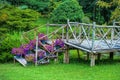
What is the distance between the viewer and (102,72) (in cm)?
1257

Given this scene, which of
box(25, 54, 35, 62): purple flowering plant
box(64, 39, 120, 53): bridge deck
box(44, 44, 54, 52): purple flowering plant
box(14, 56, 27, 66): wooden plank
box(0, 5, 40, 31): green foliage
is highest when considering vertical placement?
box(0, 5, 40, 31): green foliage

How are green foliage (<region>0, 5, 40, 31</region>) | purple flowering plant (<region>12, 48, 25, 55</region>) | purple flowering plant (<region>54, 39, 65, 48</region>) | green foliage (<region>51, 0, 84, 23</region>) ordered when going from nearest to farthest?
purple flowering plant (<region>12, 48, 25, 55</region>), purple flowering plant (<region>54, 39, 65, 48</region>), green foliage (<region>0, 5, 40, 31</region>), green foliage (<region>51, 0, 84, 23</region>)

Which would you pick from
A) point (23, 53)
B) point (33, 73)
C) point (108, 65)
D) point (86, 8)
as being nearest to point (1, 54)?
point (23, 53)

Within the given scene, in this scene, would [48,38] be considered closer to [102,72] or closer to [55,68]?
[55,68]

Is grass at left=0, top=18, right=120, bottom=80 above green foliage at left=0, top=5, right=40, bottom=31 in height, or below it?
below

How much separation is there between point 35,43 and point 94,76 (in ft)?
12.4

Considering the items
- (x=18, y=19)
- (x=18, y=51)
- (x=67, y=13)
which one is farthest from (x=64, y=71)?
(x=67, y=13)

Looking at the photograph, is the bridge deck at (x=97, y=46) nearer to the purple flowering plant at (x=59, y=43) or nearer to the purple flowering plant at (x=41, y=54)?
the purple flowering plant at (x=59, y=43)

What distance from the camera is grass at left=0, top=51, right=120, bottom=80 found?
11.9 meters

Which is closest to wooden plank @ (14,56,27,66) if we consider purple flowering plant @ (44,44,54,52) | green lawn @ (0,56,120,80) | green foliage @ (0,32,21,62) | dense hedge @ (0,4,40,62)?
green lawn @ (0,56,120,80)

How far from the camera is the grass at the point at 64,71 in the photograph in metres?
11.9

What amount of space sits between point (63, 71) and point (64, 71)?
0.04 m

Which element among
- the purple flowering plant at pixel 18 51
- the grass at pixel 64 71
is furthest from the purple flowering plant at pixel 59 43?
the purple flowering plant at pixel 18 51

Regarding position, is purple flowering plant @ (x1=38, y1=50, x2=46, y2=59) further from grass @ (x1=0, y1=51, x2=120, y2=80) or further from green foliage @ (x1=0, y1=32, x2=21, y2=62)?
green foliage @ (x1=0, y1=32, x2=21, y2=62)
